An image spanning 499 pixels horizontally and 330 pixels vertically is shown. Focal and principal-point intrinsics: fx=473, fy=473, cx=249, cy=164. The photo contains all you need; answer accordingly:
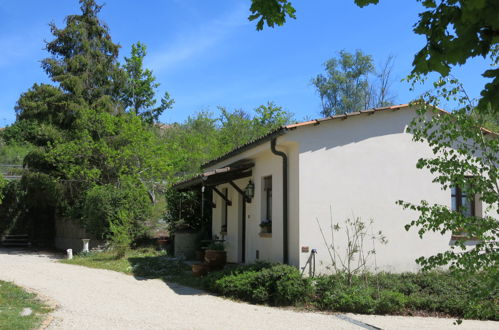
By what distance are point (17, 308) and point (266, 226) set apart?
568 centimetres

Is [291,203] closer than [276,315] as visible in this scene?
No

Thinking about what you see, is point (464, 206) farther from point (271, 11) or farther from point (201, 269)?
point (201, 269)

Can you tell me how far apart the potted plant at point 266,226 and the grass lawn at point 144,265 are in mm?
1977

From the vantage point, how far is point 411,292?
872 cm

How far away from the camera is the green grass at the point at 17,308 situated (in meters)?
6.59

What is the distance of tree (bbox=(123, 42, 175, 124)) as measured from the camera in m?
Answer: 32.2

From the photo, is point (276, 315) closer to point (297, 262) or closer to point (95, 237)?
point (297, 262)

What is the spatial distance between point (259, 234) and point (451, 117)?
7.19 m

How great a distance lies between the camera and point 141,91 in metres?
33.0

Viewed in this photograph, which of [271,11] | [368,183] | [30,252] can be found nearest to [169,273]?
[368,183]

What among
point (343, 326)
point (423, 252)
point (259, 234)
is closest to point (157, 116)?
point (259, 234)

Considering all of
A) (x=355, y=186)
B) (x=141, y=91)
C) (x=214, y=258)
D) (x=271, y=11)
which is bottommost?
(x=214, y=258)

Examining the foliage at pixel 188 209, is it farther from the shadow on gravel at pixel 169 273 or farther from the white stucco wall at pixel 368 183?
the white stucco wall at pixel 368 183

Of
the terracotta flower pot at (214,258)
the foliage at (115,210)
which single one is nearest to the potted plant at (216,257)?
the terracotta flower pot at (214,258)
